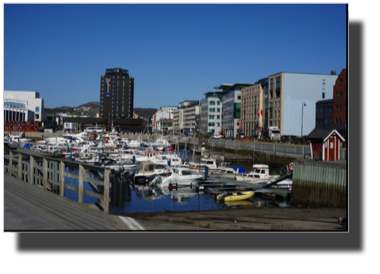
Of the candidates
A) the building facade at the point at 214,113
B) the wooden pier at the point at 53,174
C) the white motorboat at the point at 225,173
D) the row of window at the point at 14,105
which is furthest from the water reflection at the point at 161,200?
the row of window at the point at 14,105

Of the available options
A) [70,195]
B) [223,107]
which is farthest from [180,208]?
[223,107]

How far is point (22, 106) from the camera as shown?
526ft

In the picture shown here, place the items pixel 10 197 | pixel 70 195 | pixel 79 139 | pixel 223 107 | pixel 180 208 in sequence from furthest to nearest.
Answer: pixel 223 107, pixel 79 139, pixel 70 195, pixel 180 208, pixel 10 197

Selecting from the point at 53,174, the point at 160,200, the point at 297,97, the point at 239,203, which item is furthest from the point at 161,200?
the point at 297,97

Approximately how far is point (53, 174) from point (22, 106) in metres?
159

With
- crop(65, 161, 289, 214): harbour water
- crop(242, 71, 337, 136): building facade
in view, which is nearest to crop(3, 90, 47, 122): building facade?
crop(242, 71, 337, 136): building facade

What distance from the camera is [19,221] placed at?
9.49m

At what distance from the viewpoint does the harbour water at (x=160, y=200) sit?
2998cm

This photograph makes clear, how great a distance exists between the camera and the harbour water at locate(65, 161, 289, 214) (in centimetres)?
2998
